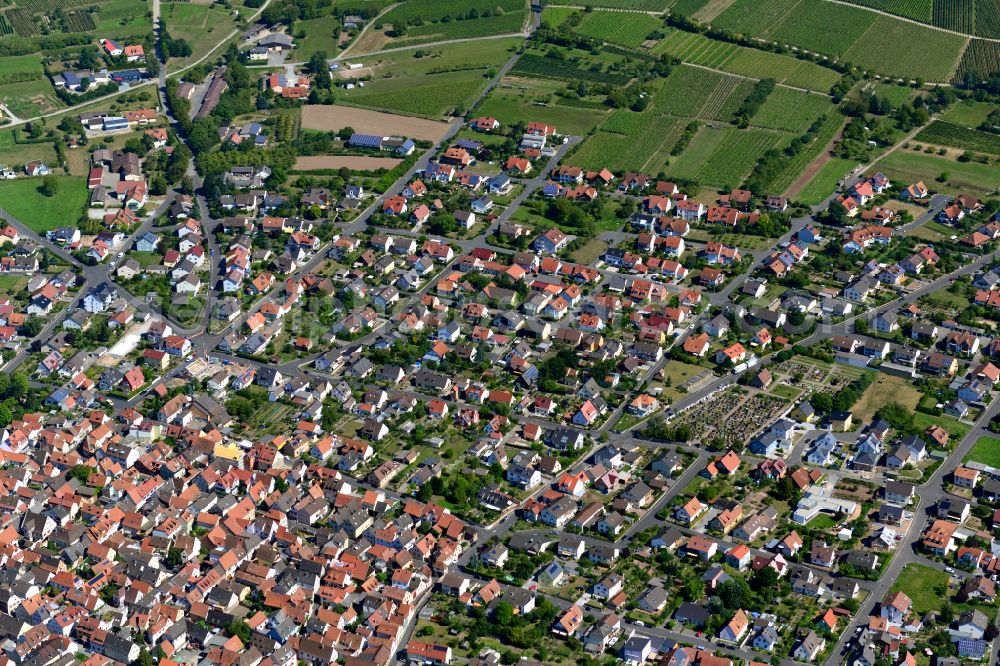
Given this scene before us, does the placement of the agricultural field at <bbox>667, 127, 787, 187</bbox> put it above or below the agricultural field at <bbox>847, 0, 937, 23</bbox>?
below

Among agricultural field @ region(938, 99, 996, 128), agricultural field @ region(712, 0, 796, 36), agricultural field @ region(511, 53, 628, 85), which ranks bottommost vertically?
agricultural field @ region(511, 53, 628, 85)

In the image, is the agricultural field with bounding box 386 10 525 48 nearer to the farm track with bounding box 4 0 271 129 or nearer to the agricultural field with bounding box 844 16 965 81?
the farm track with bounding box 4 0 271 129

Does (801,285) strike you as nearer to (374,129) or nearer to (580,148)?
(580,148)

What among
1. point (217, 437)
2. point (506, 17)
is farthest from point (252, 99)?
point (217, 437)

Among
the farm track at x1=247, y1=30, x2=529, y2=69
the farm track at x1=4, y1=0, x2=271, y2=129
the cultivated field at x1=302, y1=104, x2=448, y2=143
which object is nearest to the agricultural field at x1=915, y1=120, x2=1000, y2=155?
the cultivated field at x1=302, y1=104, x2=448, y2=143

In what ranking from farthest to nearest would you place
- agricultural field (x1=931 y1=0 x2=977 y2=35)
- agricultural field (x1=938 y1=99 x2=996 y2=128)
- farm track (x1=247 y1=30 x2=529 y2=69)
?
agricultural field (x1=931 y1=0 x2=977 y2=35)
farm track (x1=247 y1=30 x2=529 y2=69)
agricultural field (x1=938 y1=99 x2=996 y2=128)

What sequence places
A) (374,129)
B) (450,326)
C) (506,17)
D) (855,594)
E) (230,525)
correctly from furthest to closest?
1. (506,17)
2. (374,129)
3. (450,326)
4. (230,525)
5. (855,594)
